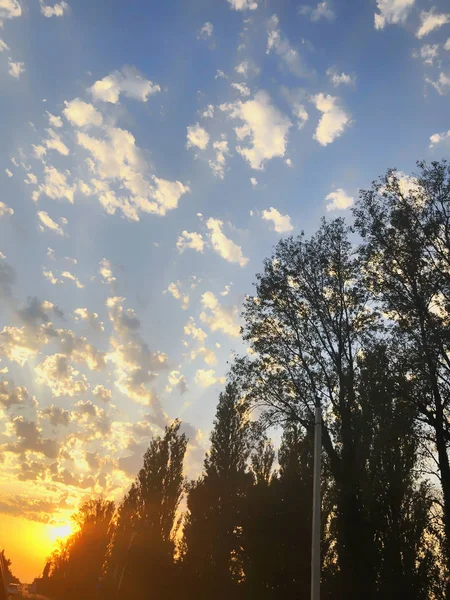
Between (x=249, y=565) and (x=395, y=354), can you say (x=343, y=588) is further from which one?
(x=395, y=354)

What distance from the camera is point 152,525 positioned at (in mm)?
39250

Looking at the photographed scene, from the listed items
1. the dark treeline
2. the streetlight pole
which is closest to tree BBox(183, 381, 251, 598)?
the dark treeline

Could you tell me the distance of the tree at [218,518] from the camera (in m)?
29.3

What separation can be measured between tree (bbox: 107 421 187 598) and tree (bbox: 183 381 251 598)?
3304 mm

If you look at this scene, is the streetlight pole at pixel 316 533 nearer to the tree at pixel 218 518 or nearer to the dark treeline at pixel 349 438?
the dark treeline at pixel 349 438

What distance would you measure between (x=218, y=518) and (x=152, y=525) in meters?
11.1

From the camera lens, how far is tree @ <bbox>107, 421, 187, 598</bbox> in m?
33.5

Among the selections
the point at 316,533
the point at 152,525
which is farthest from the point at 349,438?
the point at 152,525

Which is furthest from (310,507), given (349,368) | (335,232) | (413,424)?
(335,232)

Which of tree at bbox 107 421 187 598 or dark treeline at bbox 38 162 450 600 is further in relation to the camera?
tree at bbox 107 421 187 598

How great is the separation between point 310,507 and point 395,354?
14.6m

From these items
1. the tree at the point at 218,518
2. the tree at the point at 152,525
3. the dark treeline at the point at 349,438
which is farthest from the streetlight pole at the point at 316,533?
the tree at the point at 152,525

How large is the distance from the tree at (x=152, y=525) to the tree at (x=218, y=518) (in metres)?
3.30

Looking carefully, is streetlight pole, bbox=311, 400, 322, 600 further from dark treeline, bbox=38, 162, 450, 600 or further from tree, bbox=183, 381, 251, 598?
tree, bbox=183, 381, 251, 598
